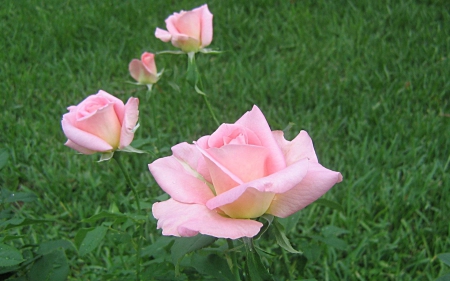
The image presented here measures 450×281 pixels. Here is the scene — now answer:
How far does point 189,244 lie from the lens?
0.82 m

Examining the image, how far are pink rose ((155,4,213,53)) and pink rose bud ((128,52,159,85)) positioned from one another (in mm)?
222

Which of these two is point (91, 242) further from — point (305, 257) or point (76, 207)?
point (76, 207)

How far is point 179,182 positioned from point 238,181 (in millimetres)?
100

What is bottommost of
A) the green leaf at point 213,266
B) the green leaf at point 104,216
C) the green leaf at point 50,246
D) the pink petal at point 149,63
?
the green leaf at point 50,246

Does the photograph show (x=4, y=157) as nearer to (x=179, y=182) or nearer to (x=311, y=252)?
(x=179, y=182)

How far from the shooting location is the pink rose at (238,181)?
66 centimetres

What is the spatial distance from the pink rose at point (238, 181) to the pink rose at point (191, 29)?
0.69 m

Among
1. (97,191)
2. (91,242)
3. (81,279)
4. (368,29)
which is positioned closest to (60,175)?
(97,191)

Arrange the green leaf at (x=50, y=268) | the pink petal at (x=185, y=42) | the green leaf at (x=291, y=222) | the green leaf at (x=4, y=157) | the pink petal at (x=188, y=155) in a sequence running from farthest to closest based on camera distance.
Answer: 1. the pink petal at (x=185, y=42)
2. the green leaf at (x=291, y=222)
3. the green leaf at (x=4, y=157)
4. the green leaf at (x=50, y=268)
5. the pink petal at (x=188, y=155)

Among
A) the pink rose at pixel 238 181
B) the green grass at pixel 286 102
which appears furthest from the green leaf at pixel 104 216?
the green grass at pixel 286 102

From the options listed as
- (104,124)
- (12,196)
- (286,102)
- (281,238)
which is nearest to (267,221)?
(281,238)

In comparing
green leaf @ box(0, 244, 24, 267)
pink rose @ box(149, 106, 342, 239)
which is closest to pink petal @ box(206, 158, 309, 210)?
pink rose @ box(149, 106, 342, 239)

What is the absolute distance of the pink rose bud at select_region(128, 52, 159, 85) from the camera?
1.64 meters

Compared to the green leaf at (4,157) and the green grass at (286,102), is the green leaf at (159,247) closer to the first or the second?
the green grass at (286,102)
